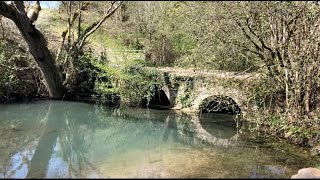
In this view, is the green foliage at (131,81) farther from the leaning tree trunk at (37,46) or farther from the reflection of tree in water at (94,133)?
the leaning tree trunk at (37,46)

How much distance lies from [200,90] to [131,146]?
829cm

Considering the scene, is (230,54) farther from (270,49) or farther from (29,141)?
(29,141)

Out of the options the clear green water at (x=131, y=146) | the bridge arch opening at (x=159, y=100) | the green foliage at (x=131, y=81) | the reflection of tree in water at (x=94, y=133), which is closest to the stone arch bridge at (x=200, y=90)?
the bridge arch opening at (x=159, y=100)

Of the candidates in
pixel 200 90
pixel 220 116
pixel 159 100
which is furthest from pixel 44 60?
pixel 220 116

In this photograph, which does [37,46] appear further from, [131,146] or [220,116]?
[220,116]

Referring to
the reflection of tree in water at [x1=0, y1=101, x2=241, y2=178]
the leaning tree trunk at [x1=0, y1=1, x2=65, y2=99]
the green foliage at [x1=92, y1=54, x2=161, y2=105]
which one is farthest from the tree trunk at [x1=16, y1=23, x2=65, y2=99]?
the green foliage at [x1=92, y1=54, x2=161, y2=105]

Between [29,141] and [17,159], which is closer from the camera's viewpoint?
[17,159]

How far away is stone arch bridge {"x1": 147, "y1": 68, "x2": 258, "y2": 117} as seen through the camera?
20031 millimetres

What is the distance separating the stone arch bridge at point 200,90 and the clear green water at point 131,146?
1.00 m

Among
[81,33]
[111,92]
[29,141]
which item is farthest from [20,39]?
[29,141]

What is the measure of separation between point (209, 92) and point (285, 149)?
726 centimetres

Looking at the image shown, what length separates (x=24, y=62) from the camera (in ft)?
83.1

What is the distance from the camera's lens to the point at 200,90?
898 inches

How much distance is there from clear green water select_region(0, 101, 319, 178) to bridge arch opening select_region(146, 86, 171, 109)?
4.45ft
